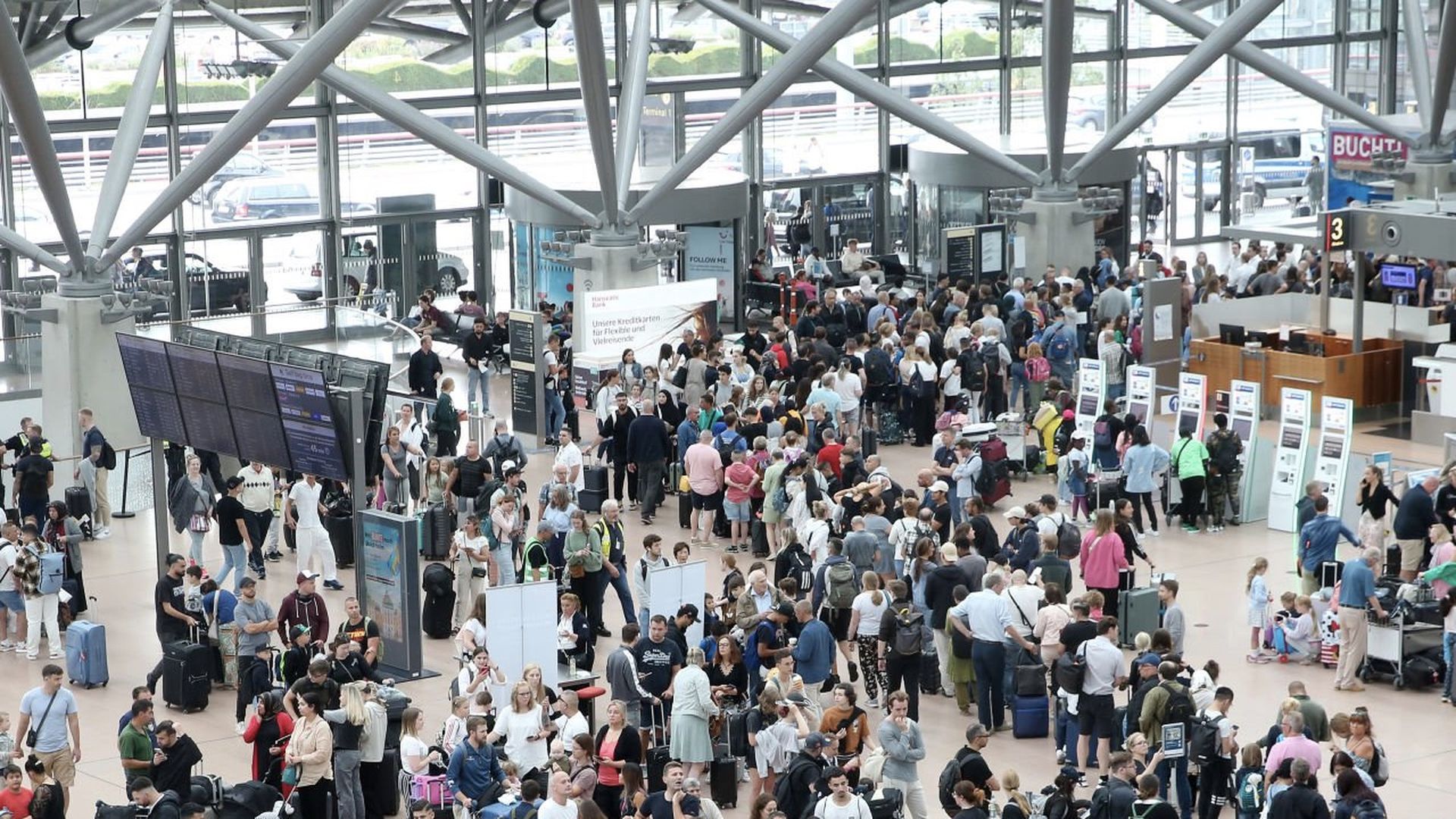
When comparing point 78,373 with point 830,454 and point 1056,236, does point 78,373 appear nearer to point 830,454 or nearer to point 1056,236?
point 830,454

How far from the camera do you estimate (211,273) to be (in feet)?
109

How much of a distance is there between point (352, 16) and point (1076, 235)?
13.7 meters

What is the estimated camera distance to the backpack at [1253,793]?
43.9 feet

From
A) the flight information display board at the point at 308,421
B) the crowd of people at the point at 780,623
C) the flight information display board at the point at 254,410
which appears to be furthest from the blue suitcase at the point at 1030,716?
the flight information display board at the point at 254,410

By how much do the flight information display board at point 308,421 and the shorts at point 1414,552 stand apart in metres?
9.35

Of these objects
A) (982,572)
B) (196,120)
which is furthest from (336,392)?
(196,120)

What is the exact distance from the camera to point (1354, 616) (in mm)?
16750

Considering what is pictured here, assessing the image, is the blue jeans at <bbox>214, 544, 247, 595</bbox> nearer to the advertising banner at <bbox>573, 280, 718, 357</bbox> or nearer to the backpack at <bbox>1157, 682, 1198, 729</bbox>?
the advertising banner at <bbox>573, 280, 718, 357</bbox>

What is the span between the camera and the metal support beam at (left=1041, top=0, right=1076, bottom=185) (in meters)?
29.2

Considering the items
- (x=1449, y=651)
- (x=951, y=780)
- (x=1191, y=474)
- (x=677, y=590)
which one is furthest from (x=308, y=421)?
(x=1449, y=651)

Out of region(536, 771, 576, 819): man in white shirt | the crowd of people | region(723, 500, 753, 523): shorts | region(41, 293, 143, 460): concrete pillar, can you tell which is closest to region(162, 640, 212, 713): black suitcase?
the crowd of people

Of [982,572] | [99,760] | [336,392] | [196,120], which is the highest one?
[196,120]

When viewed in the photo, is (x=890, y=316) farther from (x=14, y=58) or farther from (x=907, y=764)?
(x=907, y=764)

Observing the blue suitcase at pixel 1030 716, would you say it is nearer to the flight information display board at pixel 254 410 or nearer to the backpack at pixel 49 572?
the flight information display board at pixel 254 410
